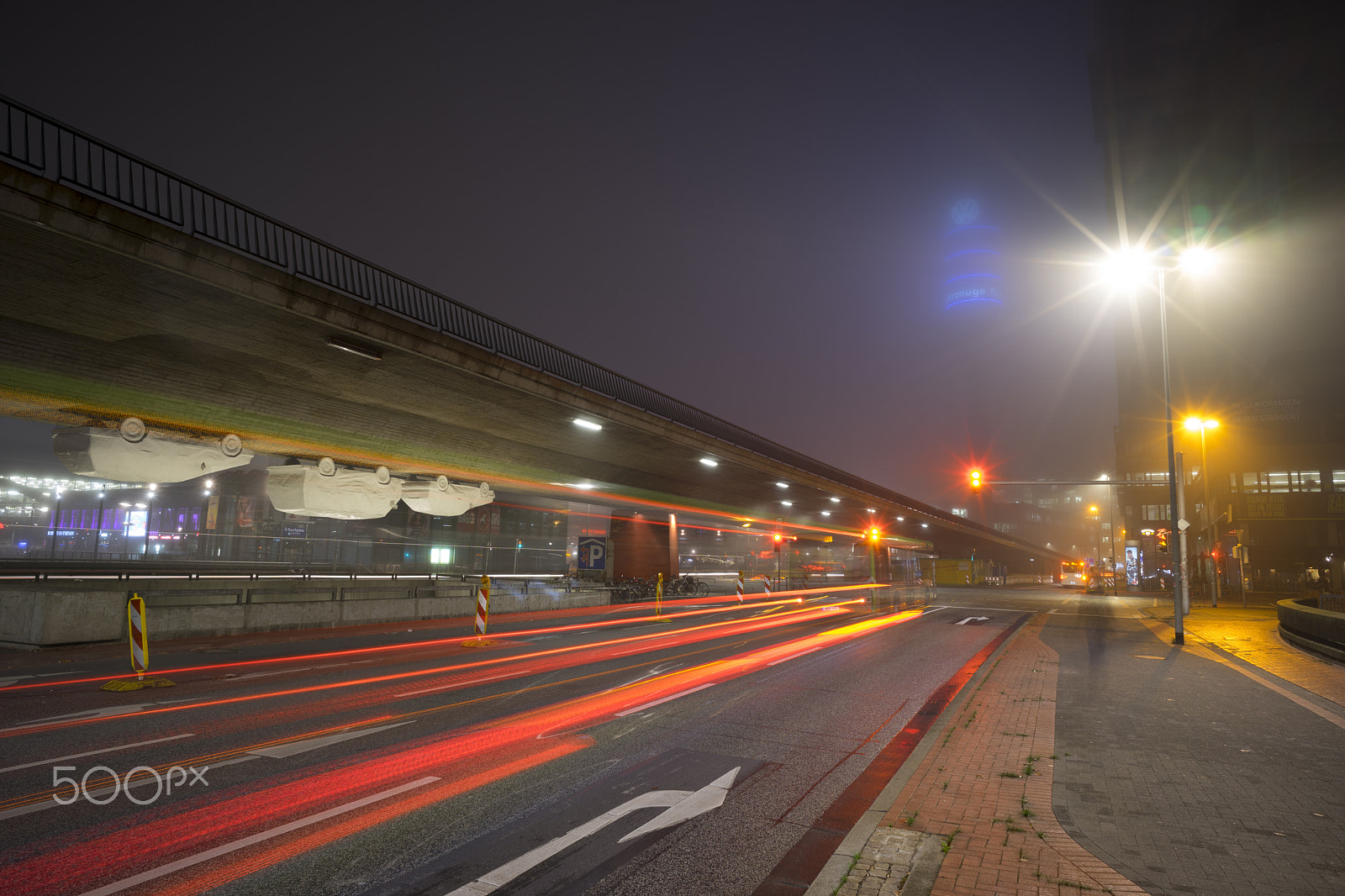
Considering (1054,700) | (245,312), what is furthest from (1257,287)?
(245,312)

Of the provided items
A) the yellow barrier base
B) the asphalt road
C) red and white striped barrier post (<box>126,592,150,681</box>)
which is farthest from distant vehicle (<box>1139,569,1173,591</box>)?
red and white striped barrier post (<box>126,592,150,681</box>)

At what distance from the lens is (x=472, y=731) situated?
27.1ft

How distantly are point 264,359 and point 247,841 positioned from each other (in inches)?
535

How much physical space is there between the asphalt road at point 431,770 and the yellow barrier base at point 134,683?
237mm

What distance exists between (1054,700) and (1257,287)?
120317 millimetres

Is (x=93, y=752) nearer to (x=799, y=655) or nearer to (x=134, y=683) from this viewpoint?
(x=134, y=683)

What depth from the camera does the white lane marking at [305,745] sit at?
23.3 ft

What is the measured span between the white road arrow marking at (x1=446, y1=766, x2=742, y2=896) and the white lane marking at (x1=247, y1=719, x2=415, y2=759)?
3.78 meters

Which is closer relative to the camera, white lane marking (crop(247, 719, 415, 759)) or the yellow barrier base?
white lane marking (crop(247, 719, 415, 759))

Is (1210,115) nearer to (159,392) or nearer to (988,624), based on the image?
(988,624)

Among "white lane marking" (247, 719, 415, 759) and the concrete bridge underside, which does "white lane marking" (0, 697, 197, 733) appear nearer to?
"white lane marking" (247, 719, 415, 759)

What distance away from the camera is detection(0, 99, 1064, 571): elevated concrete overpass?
11.5 m

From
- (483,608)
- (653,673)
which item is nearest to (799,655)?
(653,673)

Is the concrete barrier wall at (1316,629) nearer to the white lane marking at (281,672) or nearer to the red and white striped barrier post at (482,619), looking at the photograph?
the red and white striped barrier post at (482,619)
